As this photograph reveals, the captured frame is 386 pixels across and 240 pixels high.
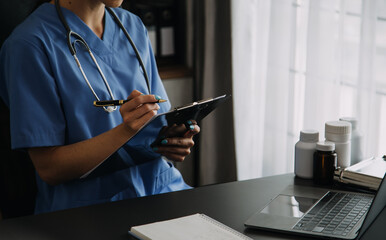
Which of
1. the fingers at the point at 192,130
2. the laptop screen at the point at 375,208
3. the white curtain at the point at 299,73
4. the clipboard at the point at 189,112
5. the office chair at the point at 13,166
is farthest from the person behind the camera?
the white curtain at the point at 299,73

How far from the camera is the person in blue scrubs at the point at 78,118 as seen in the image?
1.33 m

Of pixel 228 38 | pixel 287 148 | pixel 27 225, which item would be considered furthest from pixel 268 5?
pixel 27 225

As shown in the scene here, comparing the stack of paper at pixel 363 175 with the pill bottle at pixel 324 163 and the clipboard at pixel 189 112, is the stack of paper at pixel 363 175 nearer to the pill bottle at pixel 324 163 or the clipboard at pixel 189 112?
the pill bottle at pixel 324 163

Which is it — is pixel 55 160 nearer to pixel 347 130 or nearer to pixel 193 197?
pixel 193 197

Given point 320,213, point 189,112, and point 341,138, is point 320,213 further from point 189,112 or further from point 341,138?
point 189,112

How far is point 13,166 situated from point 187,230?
28.8 inches

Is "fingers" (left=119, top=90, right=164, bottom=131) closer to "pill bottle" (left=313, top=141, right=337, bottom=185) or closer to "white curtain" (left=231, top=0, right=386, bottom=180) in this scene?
"pill bottle" (left=313, top=141, right=337, bottom=185)

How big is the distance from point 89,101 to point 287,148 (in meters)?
A: 1.05

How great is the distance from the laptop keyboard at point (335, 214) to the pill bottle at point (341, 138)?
135 millimetres

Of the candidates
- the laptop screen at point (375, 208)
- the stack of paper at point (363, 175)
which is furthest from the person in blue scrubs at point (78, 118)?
the laptop screen at point (375, 208)

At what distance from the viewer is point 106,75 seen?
4.89 ft

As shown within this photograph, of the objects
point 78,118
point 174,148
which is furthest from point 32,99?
point 174,148

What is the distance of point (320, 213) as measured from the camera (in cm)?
113

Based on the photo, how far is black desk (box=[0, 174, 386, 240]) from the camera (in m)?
1.06
